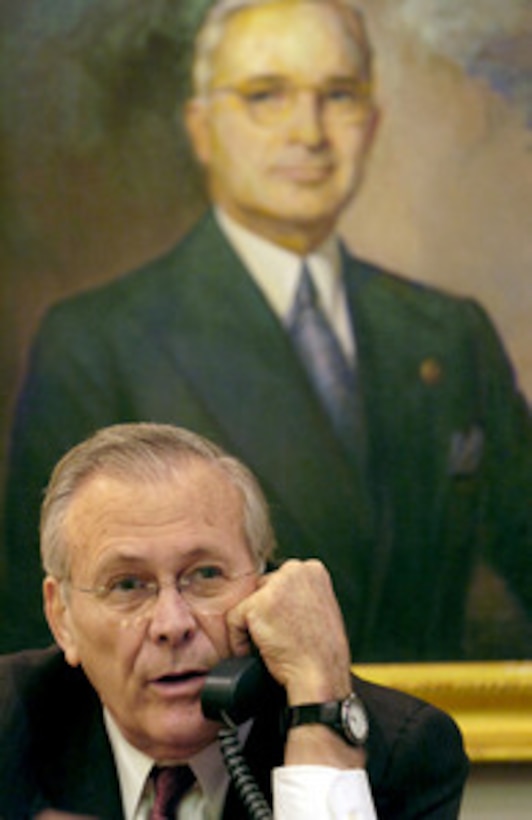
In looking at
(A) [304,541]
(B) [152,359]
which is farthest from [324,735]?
(B) [152,359]

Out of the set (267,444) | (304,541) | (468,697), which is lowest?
(468,697)

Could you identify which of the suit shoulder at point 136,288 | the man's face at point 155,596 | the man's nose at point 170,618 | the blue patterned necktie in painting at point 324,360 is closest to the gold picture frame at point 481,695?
the blue patterned necktie in painting at point 324,360

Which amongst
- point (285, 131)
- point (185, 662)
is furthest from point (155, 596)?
point (285, 131)

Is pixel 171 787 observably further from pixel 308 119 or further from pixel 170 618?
pixel 308 119

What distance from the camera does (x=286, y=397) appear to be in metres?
3.67

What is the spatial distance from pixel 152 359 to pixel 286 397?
358 mm

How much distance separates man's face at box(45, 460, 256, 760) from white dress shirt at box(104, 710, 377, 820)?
0.05m

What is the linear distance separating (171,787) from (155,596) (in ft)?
1.04

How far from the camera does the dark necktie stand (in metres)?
2.27

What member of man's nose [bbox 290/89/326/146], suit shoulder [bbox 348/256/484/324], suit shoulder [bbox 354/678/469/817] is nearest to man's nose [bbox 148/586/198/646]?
suit shoulder [bbox 354/678/469/817]

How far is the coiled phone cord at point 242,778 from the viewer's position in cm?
211

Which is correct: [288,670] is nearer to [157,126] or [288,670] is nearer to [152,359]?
[152,359]

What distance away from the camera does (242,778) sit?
6.98 ft

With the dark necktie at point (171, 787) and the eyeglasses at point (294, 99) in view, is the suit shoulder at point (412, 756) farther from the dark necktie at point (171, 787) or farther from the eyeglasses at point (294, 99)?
the eyeglasses at point (294, 99)
